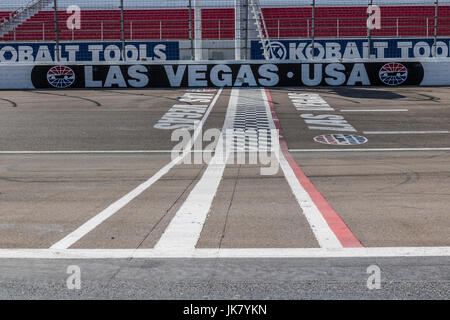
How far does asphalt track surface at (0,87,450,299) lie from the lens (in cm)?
466

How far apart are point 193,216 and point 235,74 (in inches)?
722

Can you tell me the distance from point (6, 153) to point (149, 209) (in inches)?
287

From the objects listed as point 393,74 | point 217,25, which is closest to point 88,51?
point 217,25

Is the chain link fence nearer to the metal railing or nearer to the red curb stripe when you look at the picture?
the metal railing

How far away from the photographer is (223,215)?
7059 mm

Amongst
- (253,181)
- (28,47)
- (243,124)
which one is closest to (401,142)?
(243,124)

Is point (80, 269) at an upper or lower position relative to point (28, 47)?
lower

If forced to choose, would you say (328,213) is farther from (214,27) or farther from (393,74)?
(214,27)

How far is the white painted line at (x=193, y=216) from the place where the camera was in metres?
5.81

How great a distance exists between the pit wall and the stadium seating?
841 cm

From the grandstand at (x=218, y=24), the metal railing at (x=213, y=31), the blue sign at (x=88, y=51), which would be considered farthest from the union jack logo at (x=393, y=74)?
the blue sign at (x=88, y=51)

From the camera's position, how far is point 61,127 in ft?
54.9

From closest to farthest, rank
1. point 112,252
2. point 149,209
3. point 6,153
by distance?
point 112,252 < point 149,209 < point 6,153

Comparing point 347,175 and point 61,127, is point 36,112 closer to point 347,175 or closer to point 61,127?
point 61,127
